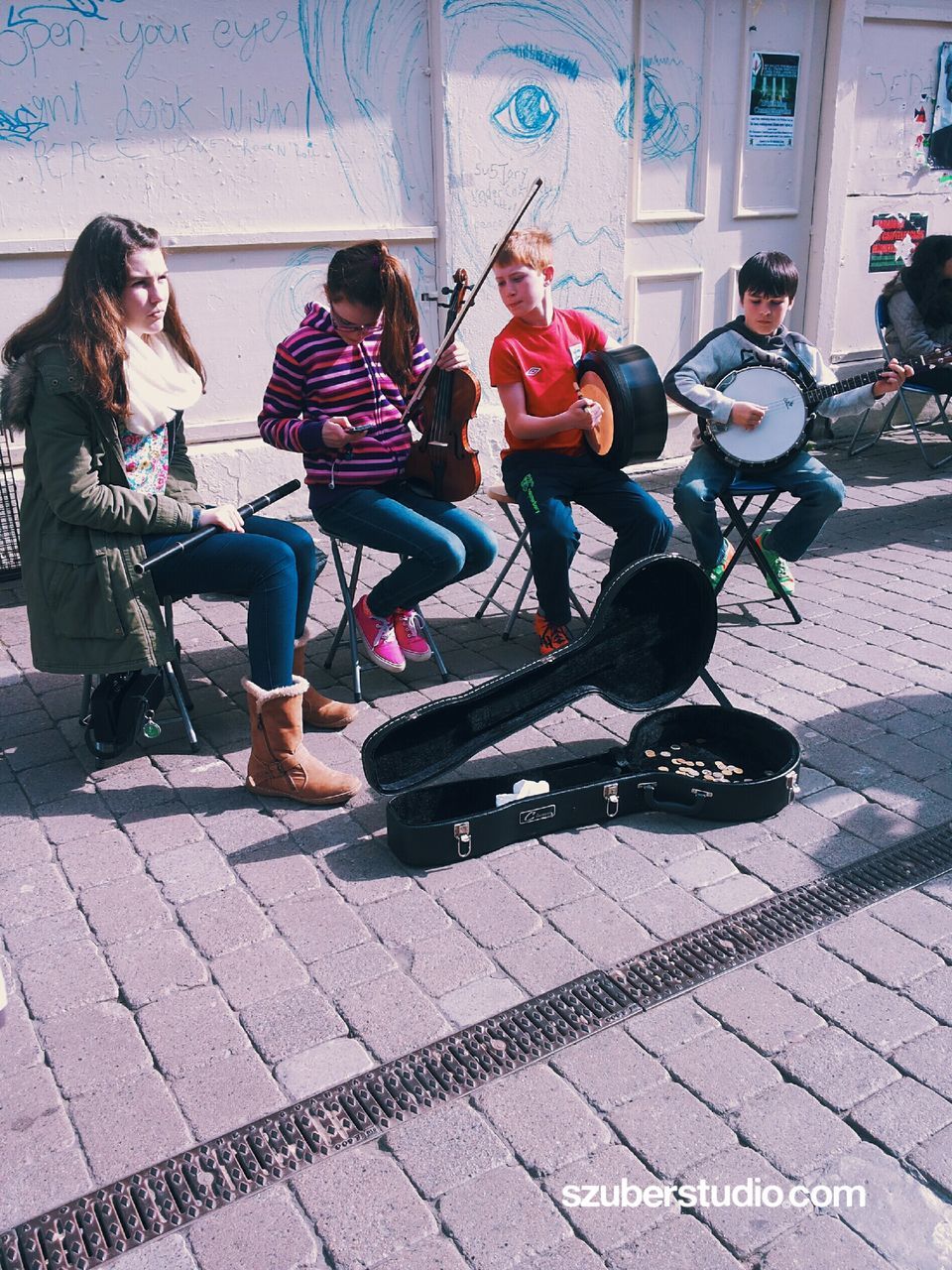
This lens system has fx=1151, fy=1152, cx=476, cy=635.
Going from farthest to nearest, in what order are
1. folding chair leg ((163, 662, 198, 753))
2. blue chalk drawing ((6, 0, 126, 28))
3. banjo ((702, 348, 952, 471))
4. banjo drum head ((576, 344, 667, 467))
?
blue chalk drawing ((6, 0, 126, 28))
banjo ((702, 348, 952, 471))
banjo drum head ((576, 344, 667, 467))
folding chair leg ((163, 662, 198, 753))

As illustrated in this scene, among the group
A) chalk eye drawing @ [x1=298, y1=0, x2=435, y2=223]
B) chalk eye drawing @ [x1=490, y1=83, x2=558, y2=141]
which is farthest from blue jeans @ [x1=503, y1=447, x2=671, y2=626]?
chalk eye drawing @ [x1=490, y1=83, x2=558, y2=141]

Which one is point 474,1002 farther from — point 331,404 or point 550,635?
point 331,404

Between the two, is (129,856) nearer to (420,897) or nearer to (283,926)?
(283,926)

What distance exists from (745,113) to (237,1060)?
23.3 feet

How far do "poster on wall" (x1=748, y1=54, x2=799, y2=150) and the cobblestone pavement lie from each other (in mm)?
5014

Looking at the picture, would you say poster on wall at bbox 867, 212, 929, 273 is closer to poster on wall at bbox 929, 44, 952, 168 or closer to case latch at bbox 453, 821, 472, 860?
poster on wall at bbox 929, 44, 952, 168

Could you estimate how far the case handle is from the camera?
336 centimetres

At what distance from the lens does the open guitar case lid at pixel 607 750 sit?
10.7 ft

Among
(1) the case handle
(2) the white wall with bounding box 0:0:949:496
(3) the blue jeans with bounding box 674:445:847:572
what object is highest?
(2) the white wall with bounding box 0:0:949:496

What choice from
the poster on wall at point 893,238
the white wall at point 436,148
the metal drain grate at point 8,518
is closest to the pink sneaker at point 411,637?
the metal drain grate at point 8,518

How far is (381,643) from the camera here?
431 centimetres

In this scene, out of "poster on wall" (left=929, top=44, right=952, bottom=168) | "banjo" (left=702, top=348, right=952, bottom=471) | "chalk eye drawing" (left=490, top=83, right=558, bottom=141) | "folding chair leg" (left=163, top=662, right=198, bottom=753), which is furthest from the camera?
"poster on wall" (left=929, top=44, right=952, bottom=168)

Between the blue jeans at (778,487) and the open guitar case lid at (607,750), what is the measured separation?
130 cm

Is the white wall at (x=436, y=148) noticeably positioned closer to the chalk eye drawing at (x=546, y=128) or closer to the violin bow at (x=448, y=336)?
the chalk eye drawing at (x=546, y=128)
